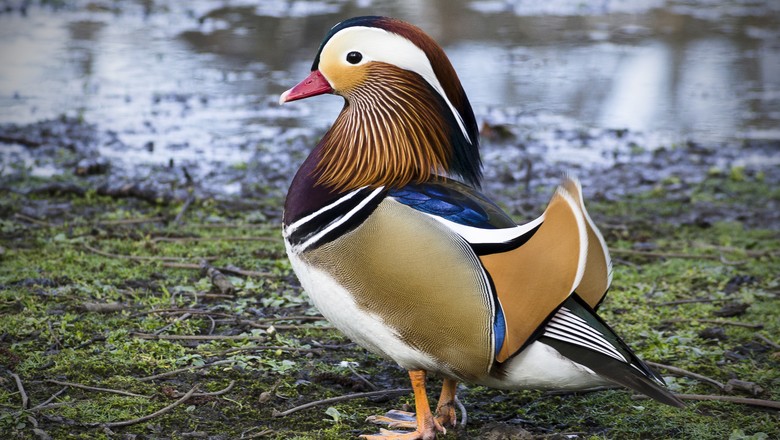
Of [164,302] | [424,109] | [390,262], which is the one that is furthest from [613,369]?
[164,302]

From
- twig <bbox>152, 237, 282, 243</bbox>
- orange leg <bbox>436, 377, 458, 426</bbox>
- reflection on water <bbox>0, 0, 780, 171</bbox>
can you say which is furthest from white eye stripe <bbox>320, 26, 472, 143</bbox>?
reflection on water <bbox>0, 0, 780, 171</bbox>

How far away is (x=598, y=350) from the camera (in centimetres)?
256

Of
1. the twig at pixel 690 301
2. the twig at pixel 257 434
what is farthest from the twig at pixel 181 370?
the twig at pixel 690 301

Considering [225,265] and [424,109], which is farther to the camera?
[225,265]

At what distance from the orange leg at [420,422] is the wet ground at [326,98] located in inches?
107

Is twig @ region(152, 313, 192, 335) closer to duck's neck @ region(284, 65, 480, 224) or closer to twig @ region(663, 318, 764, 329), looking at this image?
duck's neck @ region(284, 65, 480, 224)

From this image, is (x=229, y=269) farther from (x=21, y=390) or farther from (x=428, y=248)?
(x=428, y=248)

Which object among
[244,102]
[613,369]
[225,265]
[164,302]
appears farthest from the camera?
[244,102]

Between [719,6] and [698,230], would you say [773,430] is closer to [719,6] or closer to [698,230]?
[698,230]

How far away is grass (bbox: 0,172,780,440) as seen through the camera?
2959 millimetres

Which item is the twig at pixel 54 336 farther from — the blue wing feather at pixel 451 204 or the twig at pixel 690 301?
the twig at pixel 690 301

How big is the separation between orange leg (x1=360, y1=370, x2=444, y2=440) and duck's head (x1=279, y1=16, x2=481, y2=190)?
60 cm

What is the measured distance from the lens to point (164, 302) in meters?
3.82

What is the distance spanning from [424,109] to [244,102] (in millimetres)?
5380
